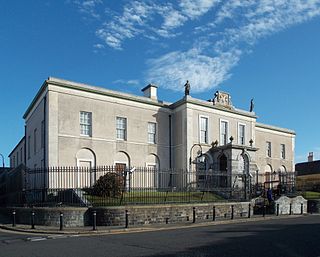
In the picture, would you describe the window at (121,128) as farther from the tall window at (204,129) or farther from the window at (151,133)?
the tall window at (204,129)

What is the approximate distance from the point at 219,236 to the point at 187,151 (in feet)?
67.4

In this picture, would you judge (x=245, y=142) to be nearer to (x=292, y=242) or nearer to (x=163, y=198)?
(x=163, y=198)

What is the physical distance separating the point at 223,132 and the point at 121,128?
1089cm

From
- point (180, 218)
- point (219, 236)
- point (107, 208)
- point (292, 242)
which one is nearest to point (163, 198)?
point (180, 218)

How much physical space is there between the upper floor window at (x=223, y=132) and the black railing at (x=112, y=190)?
278 inches

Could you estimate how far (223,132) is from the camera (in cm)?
3928

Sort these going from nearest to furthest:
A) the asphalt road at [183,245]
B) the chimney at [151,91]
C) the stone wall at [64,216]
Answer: the asphalt road at [183,245]
the stone wall at [64,216]
the chimney at [151,91]

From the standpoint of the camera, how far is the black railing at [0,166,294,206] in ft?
75.4

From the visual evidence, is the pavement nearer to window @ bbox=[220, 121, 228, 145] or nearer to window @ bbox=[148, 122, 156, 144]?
window @ bbox=[148, 122, 156, 144]

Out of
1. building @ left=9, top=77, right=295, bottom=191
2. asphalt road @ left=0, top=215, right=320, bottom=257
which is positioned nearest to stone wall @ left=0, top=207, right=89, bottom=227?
asphalt road @ left=0, top=215, right=320, bottom=257

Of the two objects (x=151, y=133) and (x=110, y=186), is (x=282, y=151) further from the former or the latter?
(x=110, y=186)

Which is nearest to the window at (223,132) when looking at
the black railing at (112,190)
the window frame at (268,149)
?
the black railing at (112,190)

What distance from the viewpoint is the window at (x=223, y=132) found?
39.1 metres

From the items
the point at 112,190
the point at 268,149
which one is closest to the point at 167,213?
the point at 112,190
